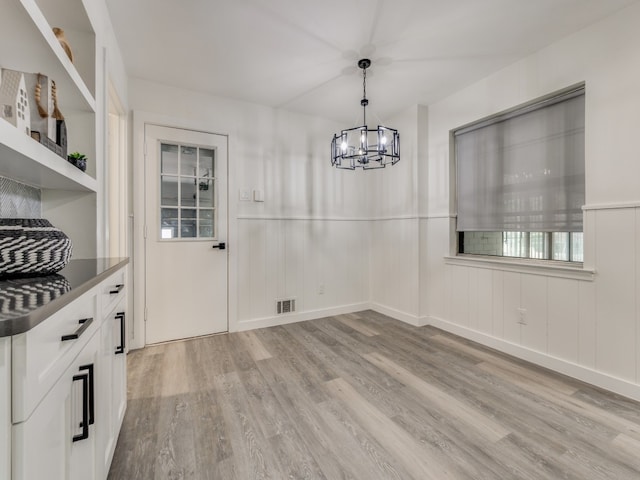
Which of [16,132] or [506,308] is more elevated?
[16,132]

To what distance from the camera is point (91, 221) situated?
1.66 metres

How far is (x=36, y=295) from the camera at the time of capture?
0.71 m

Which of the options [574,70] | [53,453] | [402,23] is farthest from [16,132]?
[574,70]

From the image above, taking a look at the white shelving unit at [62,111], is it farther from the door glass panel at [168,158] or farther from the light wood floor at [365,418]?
the door glass panel at [168,158]

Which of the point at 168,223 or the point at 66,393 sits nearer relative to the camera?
the point at 66,393

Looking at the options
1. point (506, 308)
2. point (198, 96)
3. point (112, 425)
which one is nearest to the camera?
point (112, 425)

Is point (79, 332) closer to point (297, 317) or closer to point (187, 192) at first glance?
point (187, 192)

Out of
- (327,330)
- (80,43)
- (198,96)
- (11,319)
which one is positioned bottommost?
(327,330)

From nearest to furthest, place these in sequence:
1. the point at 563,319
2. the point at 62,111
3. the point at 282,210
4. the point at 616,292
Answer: the point at 62,111, the point at 616,292, the point at 563,319, the point at 282,210

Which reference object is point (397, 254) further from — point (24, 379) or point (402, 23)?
point (24, 379)

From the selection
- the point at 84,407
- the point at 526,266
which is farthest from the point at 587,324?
the point at 84,407

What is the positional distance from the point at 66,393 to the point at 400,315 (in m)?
3.31

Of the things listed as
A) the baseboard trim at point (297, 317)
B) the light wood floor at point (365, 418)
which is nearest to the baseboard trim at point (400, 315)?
the baseboard trim at point (297, 317)

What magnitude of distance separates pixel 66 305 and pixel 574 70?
3.20 m
